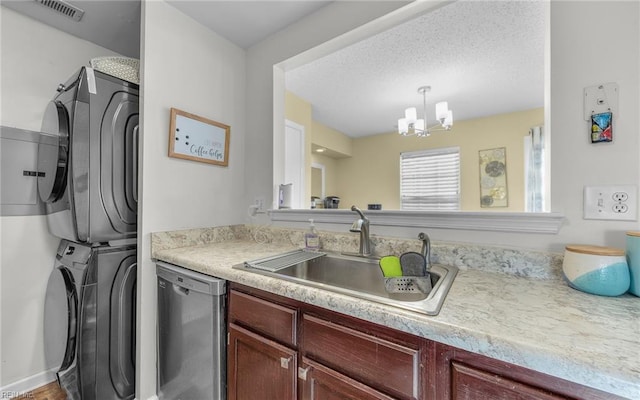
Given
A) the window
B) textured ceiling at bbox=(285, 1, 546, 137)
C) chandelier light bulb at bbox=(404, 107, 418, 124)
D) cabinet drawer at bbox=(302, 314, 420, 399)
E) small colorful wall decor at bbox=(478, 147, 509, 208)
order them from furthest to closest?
the window, small colorful wall decor at bbox=(478, 147, 509, 208), chandelier light bulb at bbox=(404, 107, 418, 124), textured ceiling at bbox=(285, 1, 546, 137), cabinet drawer at bbox=(302, 314, 420, 399)

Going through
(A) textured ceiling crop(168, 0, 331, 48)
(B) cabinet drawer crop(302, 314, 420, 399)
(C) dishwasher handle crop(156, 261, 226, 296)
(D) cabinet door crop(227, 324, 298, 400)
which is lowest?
(D) cabinet door crop(227, 324, 298, 400)

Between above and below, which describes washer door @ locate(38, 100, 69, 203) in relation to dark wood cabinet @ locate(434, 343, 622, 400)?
above

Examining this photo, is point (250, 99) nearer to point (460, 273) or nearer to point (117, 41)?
point (117, 41)

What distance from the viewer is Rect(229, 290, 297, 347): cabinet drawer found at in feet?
2.94

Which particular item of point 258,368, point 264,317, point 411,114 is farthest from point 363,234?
point 411,114

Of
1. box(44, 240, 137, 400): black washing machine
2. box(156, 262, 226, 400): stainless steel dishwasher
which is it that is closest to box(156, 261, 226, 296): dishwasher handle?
box(156, 262, 226, 400): stainless steel dishwasher

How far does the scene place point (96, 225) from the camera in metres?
1.31

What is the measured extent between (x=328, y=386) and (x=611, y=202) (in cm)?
115

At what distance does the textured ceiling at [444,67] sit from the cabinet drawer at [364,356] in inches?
77.7

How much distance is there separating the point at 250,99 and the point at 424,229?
158 cm

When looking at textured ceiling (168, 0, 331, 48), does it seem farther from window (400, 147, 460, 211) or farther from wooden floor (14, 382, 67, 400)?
window (400, 147, 460, 211)

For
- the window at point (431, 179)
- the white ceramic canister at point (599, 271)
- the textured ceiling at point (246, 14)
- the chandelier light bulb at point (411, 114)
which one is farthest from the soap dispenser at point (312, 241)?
the window at point (431, 179)

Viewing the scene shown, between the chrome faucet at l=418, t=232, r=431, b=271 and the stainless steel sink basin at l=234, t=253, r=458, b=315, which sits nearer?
the stainless steel sink basin at l=234, t=253, r=458, b=315

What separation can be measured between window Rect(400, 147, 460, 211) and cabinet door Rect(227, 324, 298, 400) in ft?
12.6
